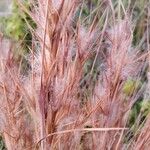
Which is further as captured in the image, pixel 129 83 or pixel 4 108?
pixel 129 83

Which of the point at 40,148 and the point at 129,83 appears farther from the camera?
the point at 129,83

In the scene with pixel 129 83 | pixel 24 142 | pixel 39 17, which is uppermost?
pixel 39 17

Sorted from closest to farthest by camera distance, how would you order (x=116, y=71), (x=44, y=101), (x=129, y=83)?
(x=44, y=101), (x=116, y=71), (x=129, y=83)

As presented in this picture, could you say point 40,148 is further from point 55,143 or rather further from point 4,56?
point 4,56

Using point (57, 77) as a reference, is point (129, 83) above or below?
below

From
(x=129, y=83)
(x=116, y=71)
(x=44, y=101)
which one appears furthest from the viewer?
(x=129, y=83)

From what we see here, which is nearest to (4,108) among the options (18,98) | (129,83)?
(18,98)

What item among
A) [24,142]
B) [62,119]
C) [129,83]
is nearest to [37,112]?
[62,119]

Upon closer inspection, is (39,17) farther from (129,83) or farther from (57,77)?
(129,83)

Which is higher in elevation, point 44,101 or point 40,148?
point 44,101
